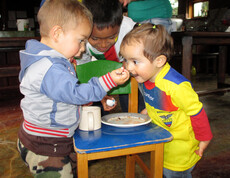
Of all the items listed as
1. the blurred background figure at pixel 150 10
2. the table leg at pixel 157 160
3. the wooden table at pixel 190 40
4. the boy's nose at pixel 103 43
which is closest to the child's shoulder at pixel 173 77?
the table leg at pixel 157 160

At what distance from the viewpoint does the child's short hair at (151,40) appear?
1.07 metres

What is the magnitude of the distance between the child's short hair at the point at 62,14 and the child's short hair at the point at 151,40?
28cm

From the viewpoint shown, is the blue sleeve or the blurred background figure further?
the blurred background figure

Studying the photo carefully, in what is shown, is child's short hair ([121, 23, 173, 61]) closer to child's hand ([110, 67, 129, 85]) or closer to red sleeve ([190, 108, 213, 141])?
child's hand ([110, 67, 129, 85])

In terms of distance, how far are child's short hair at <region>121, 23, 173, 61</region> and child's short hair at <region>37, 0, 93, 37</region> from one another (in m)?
0.28

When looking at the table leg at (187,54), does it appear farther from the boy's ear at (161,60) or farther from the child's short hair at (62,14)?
the child's short hair at (62,14)

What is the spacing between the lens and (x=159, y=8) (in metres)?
1.96

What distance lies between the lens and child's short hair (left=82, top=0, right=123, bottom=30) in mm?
1294

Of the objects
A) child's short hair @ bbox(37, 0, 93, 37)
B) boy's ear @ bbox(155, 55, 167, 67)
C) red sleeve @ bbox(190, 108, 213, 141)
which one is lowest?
red sleeve @ bbox(190, 108, 213, 141)

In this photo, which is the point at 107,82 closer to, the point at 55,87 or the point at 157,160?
the point at 55,87

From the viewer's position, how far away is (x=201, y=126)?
3.29 feet

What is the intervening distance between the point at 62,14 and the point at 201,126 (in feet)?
2.54

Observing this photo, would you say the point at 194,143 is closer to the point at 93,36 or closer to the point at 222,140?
the point at 93,36

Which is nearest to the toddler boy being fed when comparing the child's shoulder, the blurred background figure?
the child's shoulder
